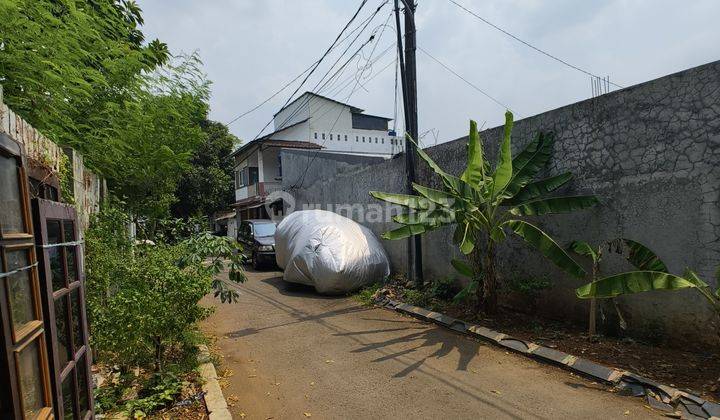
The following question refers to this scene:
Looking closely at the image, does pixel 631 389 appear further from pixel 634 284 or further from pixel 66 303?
pixel 66 303

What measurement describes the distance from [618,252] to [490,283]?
6.22 feet

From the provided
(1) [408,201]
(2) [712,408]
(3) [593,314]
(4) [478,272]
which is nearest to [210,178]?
(1) [408,201]

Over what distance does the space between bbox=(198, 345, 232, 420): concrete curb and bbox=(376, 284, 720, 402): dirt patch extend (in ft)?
13.4

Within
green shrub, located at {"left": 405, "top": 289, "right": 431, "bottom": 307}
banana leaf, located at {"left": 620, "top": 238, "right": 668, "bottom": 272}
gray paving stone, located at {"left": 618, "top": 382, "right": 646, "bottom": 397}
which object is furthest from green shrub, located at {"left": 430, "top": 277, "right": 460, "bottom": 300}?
gray paving stone, located at {"left": 618, "top": 382, "right": 646, "bottom": 397}

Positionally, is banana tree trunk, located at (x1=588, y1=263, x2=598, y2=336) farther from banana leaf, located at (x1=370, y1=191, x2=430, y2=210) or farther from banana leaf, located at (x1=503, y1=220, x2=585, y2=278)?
banana leaf, located at (x1=370, y1=191, x2=430, y2=210)

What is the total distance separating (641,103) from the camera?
5.58 m

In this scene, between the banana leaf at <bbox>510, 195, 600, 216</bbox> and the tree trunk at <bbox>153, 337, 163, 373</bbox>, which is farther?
the banana leaf at <bbox>510, 195, 600, 216</bbox>

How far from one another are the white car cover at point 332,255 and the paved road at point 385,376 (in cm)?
182

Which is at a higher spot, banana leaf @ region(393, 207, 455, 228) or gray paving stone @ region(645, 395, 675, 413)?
banana leaf @ region(393, 207, 455, 228)

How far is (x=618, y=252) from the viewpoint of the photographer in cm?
575

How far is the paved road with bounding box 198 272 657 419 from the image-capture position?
4.12m

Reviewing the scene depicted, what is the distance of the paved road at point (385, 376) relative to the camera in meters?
4.12

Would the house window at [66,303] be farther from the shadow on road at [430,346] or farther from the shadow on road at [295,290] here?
the shadow on road at [295,290]

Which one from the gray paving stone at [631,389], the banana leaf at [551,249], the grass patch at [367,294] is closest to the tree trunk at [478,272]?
the banana leaf at [551,249]
